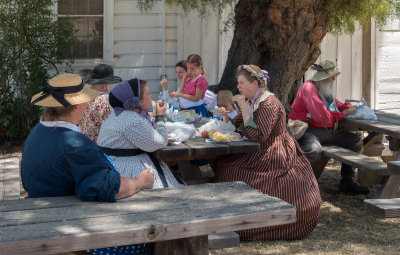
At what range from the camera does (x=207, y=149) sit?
500 cm

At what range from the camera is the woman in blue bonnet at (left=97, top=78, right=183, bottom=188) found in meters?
4.53

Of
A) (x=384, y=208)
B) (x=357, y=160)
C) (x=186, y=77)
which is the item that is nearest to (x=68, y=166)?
(x=384, y=208)

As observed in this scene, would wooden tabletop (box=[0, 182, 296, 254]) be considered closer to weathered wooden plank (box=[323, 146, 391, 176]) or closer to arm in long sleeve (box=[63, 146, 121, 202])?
arm in long sleeve (box=[63, 146, 121, 202])

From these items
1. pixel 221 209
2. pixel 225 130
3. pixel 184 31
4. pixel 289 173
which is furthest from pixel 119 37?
pixel 221 209

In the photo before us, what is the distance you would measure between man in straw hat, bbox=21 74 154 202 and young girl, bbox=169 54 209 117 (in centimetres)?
424

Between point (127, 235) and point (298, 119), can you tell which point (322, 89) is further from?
point (127, 235)

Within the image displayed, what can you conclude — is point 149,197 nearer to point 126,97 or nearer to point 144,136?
point 144,136

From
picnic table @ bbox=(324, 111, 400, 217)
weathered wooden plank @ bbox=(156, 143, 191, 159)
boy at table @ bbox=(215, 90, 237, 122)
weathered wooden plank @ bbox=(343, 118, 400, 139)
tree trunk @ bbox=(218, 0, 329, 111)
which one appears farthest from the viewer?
tree trunk @ bbox=(218, 0, 329, 111)

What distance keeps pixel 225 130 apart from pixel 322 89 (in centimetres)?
171

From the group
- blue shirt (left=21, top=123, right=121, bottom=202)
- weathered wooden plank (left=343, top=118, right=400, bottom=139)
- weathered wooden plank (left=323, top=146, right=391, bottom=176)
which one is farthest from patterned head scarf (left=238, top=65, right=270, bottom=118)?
blue shirt (left=21, top=123, right=121, bottom=202)

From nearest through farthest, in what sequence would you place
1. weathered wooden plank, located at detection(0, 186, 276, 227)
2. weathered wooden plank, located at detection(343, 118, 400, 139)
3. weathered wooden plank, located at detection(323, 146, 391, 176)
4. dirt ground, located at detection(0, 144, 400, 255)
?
1. weathered wooden plank, located at detection(0, 186, 276, 227)
2. dirt ground, located at detection(0, 144, 400, 255)
3. weathered wooden plank, located at detection(323, 146, 391, 176)
4. weathered wooden plank, located at detection(343, 118, 400, 139)

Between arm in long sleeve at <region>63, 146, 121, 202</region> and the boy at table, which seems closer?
arm in long sleeve at <region>63, 146, 121, 202</region>

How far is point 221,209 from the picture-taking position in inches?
122

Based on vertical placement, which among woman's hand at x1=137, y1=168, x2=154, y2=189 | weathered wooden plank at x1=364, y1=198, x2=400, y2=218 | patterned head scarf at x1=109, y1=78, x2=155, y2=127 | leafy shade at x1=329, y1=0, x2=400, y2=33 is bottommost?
weathered wooden plank at x1=364, y1=198, x2=400, y2=218
